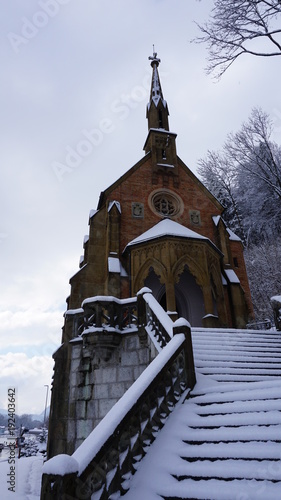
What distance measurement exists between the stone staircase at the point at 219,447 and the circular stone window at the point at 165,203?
40.4 feet

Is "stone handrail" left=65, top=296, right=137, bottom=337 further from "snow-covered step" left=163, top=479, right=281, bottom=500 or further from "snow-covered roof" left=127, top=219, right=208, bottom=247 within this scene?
"snow-covered roof" left=127, top=219, right=208, bottom=247

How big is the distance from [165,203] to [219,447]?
49.2 ft

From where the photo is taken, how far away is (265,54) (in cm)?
1202

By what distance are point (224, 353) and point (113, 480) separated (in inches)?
177

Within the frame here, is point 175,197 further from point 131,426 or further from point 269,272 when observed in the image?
point 131,426

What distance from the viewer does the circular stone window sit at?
57.7 feet

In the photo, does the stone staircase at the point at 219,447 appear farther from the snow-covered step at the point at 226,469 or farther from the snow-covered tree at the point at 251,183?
the snow-covered tree at the point at 251,183

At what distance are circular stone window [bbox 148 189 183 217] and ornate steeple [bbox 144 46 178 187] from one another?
2.16ft

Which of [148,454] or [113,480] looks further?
[148,454]

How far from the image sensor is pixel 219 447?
3875 millimetres

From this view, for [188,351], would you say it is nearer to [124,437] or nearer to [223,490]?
[124,437]

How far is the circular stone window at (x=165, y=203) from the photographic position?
17.6 m

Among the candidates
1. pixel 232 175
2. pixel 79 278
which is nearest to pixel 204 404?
pixel 79 278

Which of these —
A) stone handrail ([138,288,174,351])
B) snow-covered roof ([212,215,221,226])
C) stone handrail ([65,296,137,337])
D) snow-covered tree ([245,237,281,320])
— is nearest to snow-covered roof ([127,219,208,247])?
Answer: snow-covered roof ([212,215,221,226])
